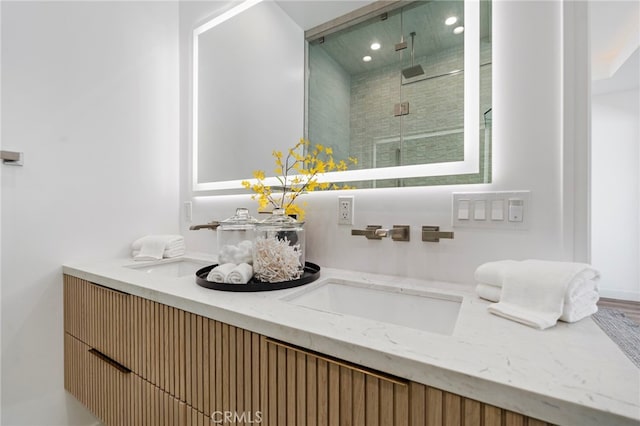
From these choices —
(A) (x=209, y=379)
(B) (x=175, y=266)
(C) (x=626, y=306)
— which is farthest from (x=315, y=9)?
(C) (x=626, y=306)

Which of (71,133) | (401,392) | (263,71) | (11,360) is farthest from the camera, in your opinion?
(263,71)

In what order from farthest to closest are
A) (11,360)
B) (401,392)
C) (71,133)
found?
1. (71,133)
2. (11,360)
3. (401,392)

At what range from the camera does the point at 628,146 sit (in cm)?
288

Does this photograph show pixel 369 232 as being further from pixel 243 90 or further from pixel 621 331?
pixel 243 90

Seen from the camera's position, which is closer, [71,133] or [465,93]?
[465,93]

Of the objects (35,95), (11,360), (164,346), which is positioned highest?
(35,95)

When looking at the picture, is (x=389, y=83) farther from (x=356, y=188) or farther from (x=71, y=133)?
(x=71, y=133)

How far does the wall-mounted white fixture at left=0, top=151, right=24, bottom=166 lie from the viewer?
1054mm

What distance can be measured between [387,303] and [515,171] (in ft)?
1.84

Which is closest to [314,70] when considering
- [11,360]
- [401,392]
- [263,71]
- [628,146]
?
[263,71]

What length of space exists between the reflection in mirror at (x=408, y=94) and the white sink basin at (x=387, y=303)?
40cm

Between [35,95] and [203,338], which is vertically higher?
[35,95]

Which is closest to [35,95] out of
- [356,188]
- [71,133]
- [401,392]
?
[71,133]

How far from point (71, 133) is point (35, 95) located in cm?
17
